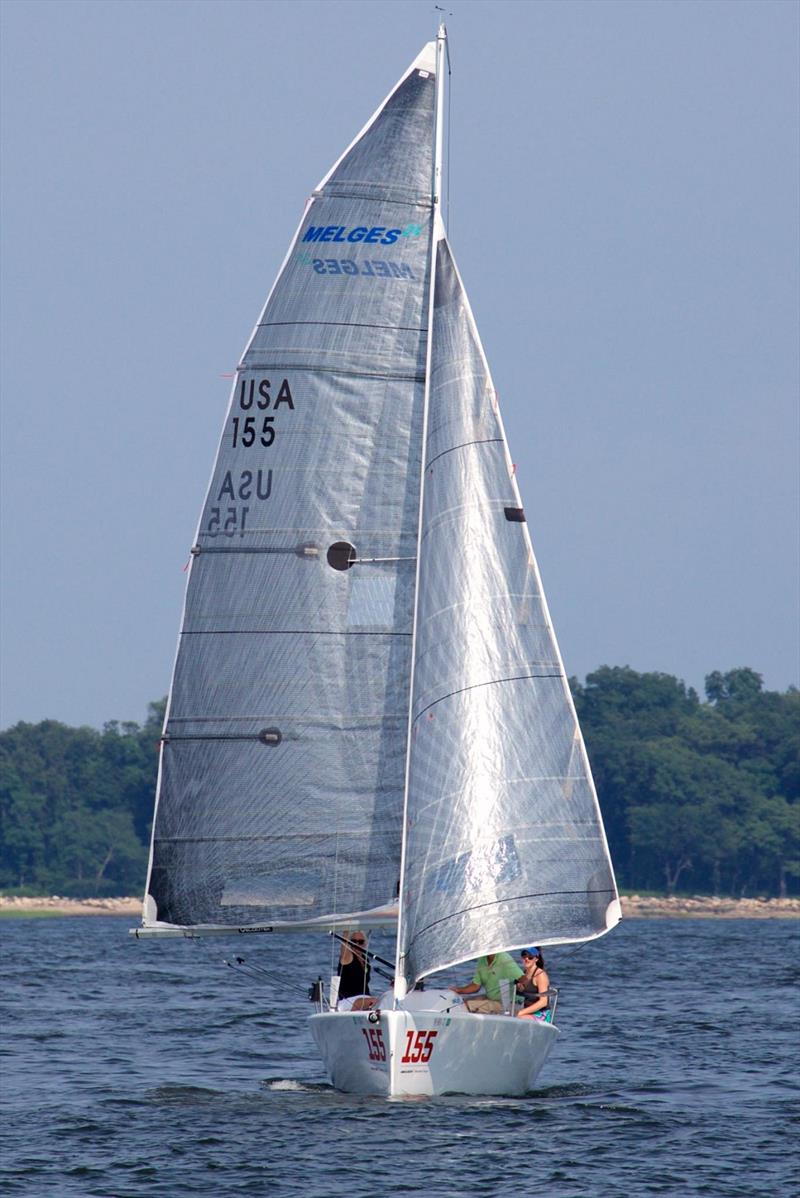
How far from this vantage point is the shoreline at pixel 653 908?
13912 cm

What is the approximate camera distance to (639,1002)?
148 feet

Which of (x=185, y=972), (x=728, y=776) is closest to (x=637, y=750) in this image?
(x=728, y=776)

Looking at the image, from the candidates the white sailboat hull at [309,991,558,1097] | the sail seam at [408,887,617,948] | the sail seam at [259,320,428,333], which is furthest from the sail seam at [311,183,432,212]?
the white sailboat hull at [309,991,558,1097]

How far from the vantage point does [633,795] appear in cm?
15850

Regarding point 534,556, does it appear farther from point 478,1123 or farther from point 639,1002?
point 639,1002

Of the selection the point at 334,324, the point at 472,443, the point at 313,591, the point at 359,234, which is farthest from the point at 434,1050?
the point at 359,234

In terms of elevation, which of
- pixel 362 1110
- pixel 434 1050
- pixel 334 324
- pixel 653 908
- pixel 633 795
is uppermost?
pixel 633 795

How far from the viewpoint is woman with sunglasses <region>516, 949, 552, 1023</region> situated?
987 inches

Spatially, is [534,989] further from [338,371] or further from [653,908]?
[653,908]

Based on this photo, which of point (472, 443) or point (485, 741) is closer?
point (485, 741)

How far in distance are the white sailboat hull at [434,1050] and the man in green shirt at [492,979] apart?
566 mm

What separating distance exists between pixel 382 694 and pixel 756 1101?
296 inches

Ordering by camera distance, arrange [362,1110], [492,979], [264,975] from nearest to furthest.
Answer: [362,1110] → [492,979] → [264,975]

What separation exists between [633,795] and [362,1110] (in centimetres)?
13582
